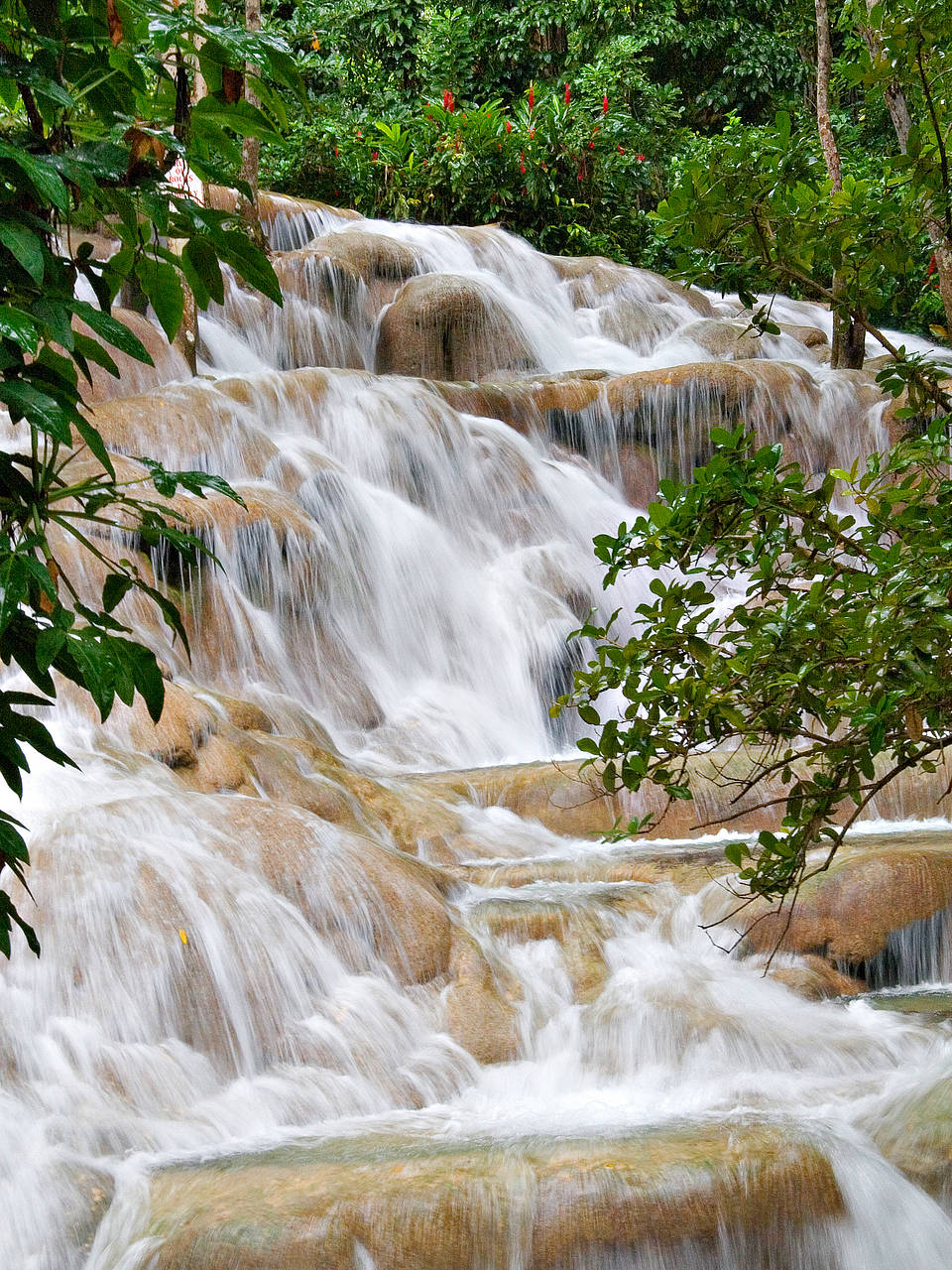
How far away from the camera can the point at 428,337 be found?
14180 mm

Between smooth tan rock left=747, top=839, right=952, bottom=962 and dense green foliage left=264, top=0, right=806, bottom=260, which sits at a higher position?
dense green foliage left=264, top=0, right=806, bottom=260

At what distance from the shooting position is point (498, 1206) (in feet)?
10.3

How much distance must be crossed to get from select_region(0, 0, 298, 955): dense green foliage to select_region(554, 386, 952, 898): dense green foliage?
1.18 meters

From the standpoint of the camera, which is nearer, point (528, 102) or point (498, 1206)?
point (498, 1206)

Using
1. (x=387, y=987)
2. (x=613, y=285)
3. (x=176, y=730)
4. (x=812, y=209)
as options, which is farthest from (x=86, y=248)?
(x=613, y=285)

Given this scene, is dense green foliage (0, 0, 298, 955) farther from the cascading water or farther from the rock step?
the rock step

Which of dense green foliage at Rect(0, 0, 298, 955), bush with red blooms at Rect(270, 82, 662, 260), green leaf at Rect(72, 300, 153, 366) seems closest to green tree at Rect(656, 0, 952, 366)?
dense green foliage at Rect(0, 0, 298, 955)

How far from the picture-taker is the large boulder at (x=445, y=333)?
14.2 metres

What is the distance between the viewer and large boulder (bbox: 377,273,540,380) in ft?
46.5

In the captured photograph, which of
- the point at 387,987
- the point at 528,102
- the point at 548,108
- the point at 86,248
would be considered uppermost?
the point at 528,102

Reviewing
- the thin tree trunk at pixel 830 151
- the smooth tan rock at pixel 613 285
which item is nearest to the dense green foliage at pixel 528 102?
the smooth tan rock at pixel 613 285

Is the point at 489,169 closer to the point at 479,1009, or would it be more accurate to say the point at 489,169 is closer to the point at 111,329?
the point at 479,1009

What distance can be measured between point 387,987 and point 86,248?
12.6 ft

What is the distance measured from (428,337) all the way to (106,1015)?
434 inches
